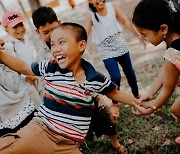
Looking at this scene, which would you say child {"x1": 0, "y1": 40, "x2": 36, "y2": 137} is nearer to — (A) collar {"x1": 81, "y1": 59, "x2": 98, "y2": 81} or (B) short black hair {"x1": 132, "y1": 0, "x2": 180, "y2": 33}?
(A) collar {"x1": 81, "y1": 59, "x2": 98, "y2": 81}

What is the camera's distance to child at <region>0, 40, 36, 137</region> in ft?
10.1

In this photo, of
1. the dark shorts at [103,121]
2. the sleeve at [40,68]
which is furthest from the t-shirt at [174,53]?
the dark shorts at [103,121]

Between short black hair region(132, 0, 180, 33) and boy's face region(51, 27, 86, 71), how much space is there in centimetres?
58

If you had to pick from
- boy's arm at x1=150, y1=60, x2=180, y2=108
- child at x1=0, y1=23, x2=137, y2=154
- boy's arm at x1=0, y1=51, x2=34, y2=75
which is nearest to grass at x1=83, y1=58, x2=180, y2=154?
boy's arm at x1=150, y1=60, x2=180, y2=108

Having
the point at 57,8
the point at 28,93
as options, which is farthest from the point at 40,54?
the point at 57,8

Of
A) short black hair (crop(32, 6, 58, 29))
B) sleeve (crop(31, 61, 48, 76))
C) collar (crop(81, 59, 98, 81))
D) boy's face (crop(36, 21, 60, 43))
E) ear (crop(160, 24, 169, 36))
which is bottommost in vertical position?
collar (crop(81, 59, 98, 81))

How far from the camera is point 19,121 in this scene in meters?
3.17

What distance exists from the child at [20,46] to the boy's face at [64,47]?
3.44ft

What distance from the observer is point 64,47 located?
2373 mm

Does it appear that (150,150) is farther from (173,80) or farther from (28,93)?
(28,93)

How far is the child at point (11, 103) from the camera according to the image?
309 cm

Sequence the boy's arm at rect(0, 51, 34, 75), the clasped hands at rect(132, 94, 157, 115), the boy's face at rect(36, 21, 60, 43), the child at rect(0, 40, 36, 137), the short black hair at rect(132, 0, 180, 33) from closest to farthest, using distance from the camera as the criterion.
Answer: the short black hair at rect(132, 0, 180, 33), the boy's arm at rect(0, 51, 34, 75), the clasped hands at rect(132, 94, 157, 115), the child at rect(0, 40, 36, 137), the boy's face at rect(36, 21, 60, 43)

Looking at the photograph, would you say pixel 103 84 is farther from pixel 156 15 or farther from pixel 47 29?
pixel 47 29

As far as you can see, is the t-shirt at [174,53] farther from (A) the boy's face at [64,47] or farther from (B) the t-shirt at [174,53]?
(A) the boy's face at [64,47]
